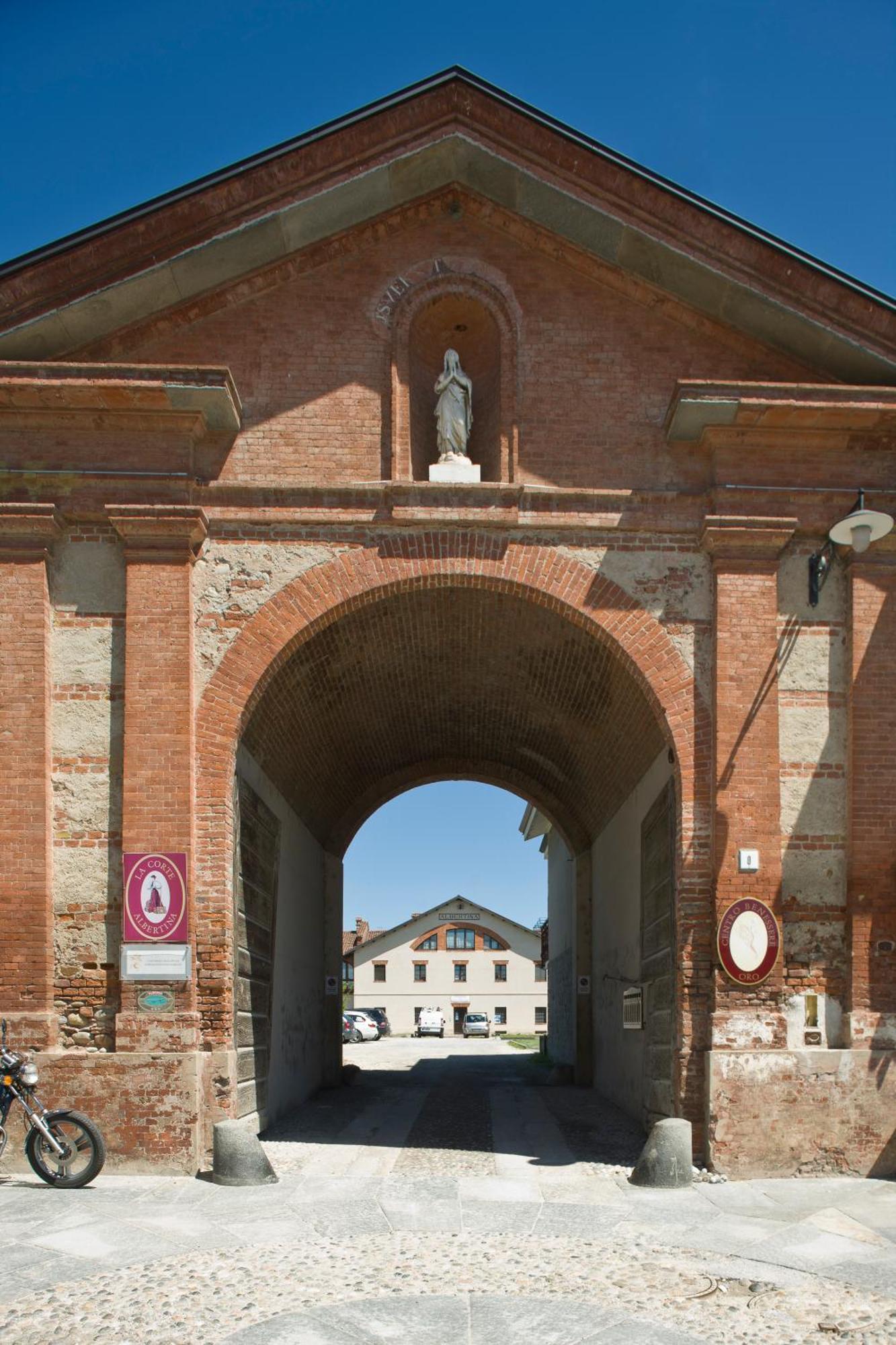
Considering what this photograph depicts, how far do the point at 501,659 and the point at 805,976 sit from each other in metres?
5.68

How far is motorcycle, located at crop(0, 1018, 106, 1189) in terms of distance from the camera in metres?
9.65

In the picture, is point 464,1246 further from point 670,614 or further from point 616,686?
point 616,686

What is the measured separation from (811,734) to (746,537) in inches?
75.6

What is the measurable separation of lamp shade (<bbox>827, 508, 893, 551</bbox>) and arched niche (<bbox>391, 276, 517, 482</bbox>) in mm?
3191

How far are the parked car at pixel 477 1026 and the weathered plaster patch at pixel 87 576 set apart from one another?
51932 millimetres

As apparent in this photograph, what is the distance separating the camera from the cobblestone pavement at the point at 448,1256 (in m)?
6.47

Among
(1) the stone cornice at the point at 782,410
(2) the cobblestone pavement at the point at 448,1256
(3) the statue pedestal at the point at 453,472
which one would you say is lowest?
(2) the cobblestone pavement at the point at 448,1256

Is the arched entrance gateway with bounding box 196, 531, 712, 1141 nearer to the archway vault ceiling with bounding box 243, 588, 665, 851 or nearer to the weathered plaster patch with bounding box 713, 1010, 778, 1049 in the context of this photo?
the archway vault ceiling with bounding box 243, 588, 665, 851

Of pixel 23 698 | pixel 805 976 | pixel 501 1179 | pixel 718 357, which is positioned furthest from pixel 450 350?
pixel 501 1179

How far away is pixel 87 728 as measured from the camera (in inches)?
453

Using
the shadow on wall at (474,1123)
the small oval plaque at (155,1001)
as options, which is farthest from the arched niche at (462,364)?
the shadow on wall at (474,1123)

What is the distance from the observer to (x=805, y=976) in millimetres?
11367

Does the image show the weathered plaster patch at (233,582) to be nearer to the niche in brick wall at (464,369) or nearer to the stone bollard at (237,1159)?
the niche in brick wall at (464,369)

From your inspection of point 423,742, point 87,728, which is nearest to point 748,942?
point 87,728
